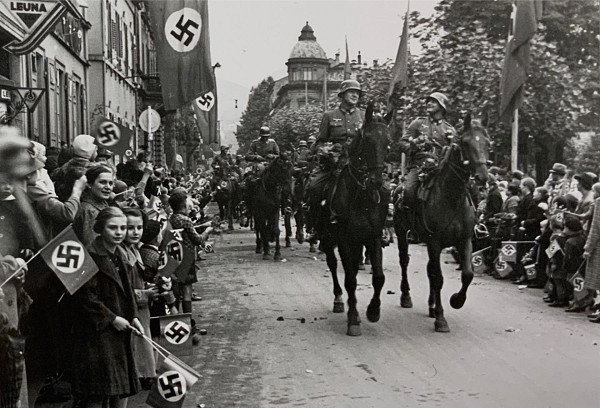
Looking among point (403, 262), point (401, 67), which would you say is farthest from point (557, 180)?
point (403, 262)

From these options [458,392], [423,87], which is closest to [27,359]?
[458,392]

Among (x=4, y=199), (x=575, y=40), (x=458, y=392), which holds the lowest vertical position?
(x=458, y=392)

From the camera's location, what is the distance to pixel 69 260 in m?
5.93

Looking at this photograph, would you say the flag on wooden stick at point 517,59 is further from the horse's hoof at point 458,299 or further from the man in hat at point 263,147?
the horse's hoof at point 458,299

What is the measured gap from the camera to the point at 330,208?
1183cm

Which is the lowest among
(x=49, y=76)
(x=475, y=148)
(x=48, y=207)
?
(x=48, y=207)

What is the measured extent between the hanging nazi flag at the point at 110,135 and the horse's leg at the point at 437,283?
13.6 ft

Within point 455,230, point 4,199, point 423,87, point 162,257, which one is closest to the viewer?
point 4,199

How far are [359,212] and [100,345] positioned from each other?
5645 millimetres

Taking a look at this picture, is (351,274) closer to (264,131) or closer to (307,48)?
(264,131)

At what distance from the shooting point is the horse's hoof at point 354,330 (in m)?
10.9

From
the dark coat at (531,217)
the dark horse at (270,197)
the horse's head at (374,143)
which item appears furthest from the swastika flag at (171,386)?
the dark horse at (270,197)

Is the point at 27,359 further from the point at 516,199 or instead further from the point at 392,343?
the point at 516,199

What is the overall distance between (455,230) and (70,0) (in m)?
10.5
